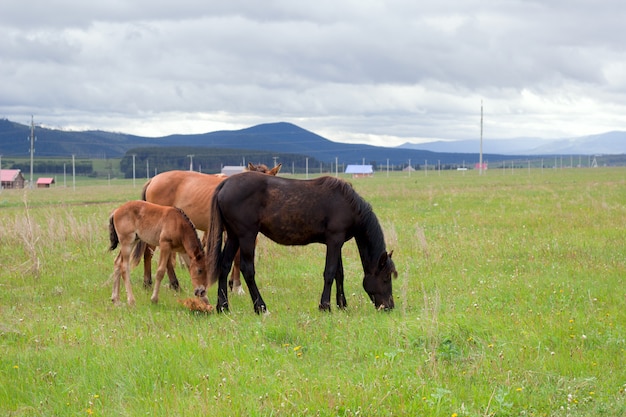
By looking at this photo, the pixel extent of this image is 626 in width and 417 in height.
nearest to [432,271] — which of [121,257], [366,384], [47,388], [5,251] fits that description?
[121,257]

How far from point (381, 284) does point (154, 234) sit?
142 inches

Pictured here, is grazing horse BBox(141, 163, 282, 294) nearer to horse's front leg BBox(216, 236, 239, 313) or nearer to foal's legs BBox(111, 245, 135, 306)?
foal's legs BBox(111, 245, 135, 306)

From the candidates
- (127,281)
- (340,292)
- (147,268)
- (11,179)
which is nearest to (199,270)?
(127,281)

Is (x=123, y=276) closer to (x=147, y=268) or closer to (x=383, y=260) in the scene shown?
(x=147, y=268)

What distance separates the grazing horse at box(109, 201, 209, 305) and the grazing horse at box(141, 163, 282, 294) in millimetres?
1239

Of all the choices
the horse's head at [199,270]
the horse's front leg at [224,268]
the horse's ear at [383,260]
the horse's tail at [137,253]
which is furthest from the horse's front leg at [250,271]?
the horse's tail at [137,253]

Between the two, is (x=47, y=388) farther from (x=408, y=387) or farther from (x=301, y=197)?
(x=301, y=197)

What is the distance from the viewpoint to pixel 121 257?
419 inches

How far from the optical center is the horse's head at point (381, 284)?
9656mm

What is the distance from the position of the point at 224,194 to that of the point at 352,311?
247cm

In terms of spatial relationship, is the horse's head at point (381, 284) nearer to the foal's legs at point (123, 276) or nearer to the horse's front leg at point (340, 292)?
the horse's front leg at point (340, 292)

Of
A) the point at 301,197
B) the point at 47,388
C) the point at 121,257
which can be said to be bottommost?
the point at 47,388

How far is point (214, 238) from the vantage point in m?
9.82

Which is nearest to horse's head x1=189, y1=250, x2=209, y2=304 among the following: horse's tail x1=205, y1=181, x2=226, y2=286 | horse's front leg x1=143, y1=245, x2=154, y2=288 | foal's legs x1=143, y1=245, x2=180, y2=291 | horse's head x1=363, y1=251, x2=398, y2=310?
horse's tail x1=205, y1=181, x2=226, y2=286
